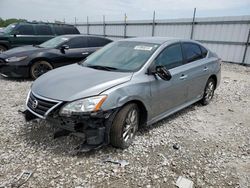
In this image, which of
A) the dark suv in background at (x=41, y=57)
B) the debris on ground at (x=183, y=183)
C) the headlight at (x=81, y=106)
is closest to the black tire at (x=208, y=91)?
the debris on ground at (x=183, y=183)

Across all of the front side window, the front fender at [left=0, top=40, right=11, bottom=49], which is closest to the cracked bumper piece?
the front side window

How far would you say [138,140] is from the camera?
3086mm

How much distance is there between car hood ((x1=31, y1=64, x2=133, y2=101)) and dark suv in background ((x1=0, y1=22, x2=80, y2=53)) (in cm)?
710

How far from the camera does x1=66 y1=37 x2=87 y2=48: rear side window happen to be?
6.79 metres

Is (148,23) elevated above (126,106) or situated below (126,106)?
above

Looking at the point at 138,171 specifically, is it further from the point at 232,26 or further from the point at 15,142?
the point at 232,26

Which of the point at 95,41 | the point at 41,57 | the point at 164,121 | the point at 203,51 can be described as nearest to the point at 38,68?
the point at 41,57

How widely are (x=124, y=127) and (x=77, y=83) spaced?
87 centimetres

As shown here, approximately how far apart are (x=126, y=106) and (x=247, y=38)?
9.67 metres

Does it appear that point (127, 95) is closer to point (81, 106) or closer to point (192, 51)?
point (81, 106)

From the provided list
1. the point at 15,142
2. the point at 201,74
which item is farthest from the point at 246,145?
the point at 15,142

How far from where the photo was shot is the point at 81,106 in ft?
7.70

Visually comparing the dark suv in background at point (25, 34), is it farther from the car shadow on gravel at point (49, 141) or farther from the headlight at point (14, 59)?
the car shadow on gravel at point (49, 141)

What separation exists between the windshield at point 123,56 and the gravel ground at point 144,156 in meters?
1.15
